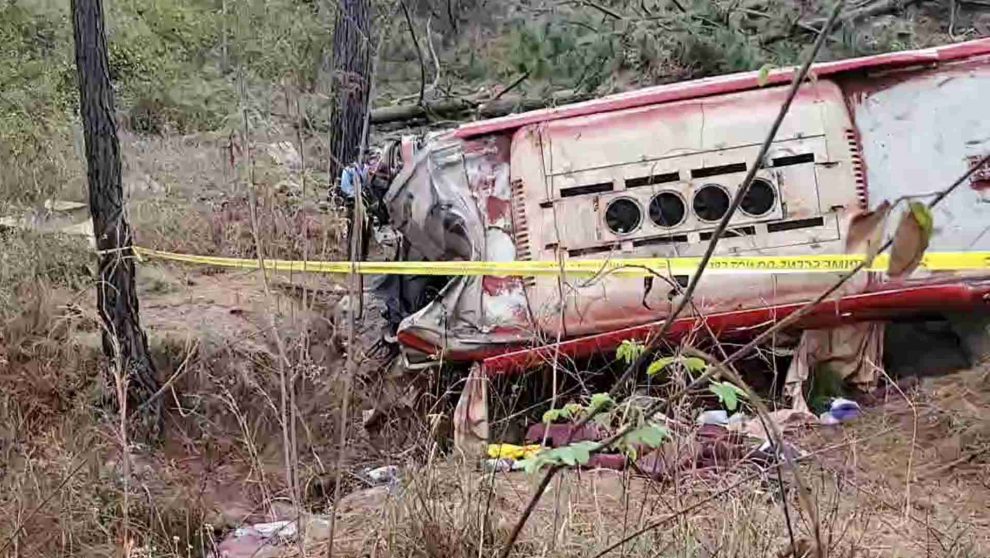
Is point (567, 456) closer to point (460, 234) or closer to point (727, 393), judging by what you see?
point (727, 393)

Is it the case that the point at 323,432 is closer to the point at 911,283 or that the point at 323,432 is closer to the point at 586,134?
the point at 586,134

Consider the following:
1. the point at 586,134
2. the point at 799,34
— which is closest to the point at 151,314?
the point at 586,134

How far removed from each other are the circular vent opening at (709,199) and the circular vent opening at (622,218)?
270 millimetres

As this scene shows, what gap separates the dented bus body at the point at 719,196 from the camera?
499 centimetres

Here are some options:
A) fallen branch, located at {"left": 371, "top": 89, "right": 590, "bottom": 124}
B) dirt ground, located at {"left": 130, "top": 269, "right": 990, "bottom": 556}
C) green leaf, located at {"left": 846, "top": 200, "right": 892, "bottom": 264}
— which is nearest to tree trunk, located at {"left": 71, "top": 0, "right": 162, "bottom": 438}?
dirt ground, located at {"left": 130, "top": 269, "right": 990, "bottom": 556}

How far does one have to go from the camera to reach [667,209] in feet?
16.8

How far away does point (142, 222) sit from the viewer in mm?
→ 7422

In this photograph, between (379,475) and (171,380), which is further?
(379,475)

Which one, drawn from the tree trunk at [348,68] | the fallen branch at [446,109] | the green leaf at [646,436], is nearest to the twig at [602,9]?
the fallen branch at [446,109]

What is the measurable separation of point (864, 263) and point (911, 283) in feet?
Answer: 12.5

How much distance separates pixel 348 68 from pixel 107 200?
4043 mm

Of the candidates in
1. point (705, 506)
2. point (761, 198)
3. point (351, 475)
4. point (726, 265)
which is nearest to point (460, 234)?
point (726, 265)

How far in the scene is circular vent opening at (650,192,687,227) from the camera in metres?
5.09

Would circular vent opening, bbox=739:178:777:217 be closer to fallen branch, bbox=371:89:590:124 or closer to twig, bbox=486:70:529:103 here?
twig, bbox=486:70:529:103
